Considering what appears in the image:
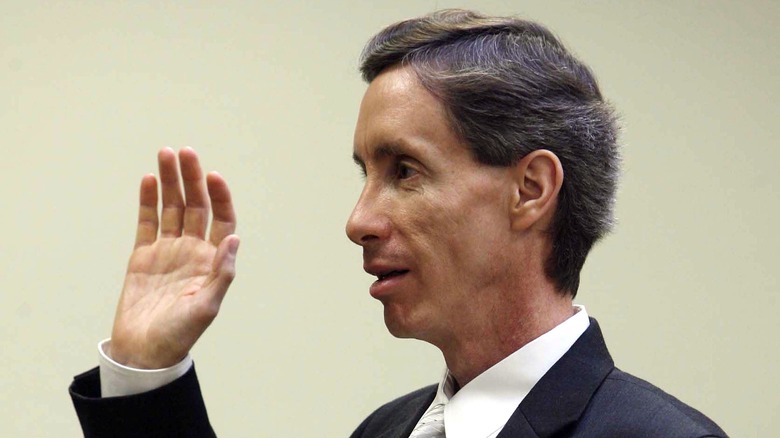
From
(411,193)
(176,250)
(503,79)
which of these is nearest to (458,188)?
(411,193)

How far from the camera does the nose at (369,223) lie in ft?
→ 5.43

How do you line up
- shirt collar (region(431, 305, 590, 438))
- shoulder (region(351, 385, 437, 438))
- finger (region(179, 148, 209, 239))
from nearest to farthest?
shirt collar (region(431, 305, 590, 438)) → finger (region(179, 148, 209, 239)) → shoulder (region(351, 385, 437, 438))

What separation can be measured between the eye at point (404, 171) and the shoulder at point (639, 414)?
0.40m

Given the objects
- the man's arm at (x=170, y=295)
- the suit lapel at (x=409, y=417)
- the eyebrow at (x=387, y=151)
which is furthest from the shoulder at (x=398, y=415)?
the eyebrow at (x=387, y=151)

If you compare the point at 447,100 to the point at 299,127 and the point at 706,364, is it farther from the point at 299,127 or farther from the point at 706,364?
the point at 706,364

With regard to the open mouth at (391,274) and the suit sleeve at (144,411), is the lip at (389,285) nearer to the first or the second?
the open mouth at (391,274)

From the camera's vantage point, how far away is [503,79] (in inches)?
65.4

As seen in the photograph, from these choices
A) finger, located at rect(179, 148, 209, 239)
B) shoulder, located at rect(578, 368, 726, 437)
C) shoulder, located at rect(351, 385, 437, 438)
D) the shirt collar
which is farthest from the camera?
shoulder, located at rect(351, 385, 437, 438)

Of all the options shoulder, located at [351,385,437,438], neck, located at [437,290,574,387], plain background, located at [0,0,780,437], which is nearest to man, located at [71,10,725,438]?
neck, located at [437,290,574,387]

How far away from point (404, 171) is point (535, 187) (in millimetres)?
188

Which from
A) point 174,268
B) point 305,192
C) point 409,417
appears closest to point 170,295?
point 174,268

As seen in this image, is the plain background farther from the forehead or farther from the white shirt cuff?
the forehead

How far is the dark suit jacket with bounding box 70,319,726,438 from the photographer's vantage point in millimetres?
1504

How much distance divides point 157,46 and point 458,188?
1561 millimetres
